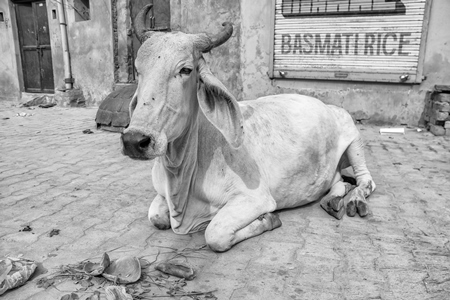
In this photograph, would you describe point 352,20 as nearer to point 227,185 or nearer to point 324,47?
point 324,47

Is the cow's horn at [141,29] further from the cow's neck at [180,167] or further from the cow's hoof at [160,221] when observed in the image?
the cow's hoof at [160,221]

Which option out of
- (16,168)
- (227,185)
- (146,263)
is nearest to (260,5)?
(16,168)

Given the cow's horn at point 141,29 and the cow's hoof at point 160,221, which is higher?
the cow's horn at point 141,29

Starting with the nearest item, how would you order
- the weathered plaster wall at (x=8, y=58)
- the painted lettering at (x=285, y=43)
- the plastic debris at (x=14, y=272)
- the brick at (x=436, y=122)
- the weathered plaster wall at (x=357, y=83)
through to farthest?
the plastic debris at (x=14, y=272) → the brick at (x=436, y=122) → the weathered plaster wall at (x=357, y=83) → the painted lettering at (x=285, y=43) → the weathered plaster wall at (x=8, y=58)

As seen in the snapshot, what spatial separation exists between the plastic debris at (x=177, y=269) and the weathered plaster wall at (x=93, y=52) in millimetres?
7755

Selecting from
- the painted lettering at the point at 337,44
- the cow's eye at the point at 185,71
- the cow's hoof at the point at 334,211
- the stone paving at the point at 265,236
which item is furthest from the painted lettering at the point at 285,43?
the cow's eye at the point at 185,71

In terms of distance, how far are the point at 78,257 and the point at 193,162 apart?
924 millimetres

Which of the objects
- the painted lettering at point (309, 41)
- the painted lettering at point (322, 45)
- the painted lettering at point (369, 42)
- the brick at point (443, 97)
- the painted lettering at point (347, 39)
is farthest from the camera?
the painted lettering at point (309, 41)

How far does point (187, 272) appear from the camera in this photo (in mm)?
2049

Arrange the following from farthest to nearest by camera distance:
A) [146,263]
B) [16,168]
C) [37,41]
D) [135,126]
Answer: [37,41] < [16,168] < [146,263] < [135,126]

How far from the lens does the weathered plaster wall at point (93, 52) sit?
29.2 feet

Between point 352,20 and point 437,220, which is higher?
point 352,20

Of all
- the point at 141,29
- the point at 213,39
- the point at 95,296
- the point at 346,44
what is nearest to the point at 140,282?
the point at 95,296

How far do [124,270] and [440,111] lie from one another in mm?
5637
